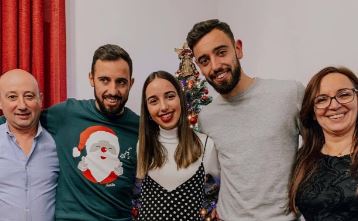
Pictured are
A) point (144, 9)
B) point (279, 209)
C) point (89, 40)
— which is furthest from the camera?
point (144, 9)

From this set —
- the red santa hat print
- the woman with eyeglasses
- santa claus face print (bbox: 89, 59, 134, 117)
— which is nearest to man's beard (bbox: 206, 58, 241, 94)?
the woman with eyeglasses

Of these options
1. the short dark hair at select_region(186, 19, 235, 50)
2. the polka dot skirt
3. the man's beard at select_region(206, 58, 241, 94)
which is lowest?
the polka dot skirt

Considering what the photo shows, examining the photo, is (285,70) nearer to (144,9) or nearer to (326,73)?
(326,73)

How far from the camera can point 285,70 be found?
2.69 m

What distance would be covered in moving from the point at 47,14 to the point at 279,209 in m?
2.16

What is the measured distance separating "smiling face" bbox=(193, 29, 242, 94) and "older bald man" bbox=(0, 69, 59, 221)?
3.12ft

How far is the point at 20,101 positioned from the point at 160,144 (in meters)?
0.77

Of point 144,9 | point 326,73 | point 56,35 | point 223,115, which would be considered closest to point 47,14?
point 56,35

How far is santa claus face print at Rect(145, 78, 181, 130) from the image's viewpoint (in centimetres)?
194

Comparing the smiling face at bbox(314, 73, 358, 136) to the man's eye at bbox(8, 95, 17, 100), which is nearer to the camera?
the smiling face at bbox(314, 73, 358, 136)

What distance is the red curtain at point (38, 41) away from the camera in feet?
8.62

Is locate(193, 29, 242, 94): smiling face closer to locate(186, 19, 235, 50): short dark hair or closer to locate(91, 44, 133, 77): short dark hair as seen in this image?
locate(186, 19, 235, 50): short dark hair

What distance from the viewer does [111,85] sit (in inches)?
79.4

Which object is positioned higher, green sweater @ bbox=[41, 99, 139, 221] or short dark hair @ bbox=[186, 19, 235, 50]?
short dark hair @ bbox=[186, 19, 235, 50]
